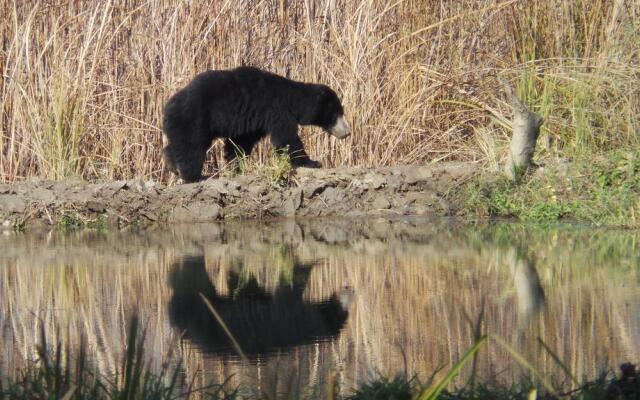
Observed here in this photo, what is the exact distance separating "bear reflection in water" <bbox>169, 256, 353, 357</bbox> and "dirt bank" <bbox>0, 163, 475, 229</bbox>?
128 inches

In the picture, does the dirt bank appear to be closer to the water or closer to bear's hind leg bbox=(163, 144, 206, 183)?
bear's hind leg bbox=(163, 144, 206, 183)

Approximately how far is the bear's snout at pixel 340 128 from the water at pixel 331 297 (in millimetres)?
1799

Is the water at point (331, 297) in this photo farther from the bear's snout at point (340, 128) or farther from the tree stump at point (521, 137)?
the bear's snout at point (340, 128)

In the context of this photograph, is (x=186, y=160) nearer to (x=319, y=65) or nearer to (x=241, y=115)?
(x=241, y=115)

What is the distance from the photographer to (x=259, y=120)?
10.5 metres

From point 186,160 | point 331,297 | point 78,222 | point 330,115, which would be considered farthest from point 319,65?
point 331,297

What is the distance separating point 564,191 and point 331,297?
4.08m

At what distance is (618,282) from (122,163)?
651cm

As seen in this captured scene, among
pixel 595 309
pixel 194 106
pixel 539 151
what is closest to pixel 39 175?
pixel 194 106

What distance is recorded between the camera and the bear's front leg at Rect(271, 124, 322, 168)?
414 inches

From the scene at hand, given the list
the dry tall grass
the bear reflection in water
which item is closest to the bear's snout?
the dry tall grass

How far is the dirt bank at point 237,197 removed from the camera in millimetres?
9812

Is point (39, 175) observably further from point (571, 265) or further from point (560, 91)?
point (571, 265)

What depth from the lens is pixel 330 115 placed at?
1069cm
